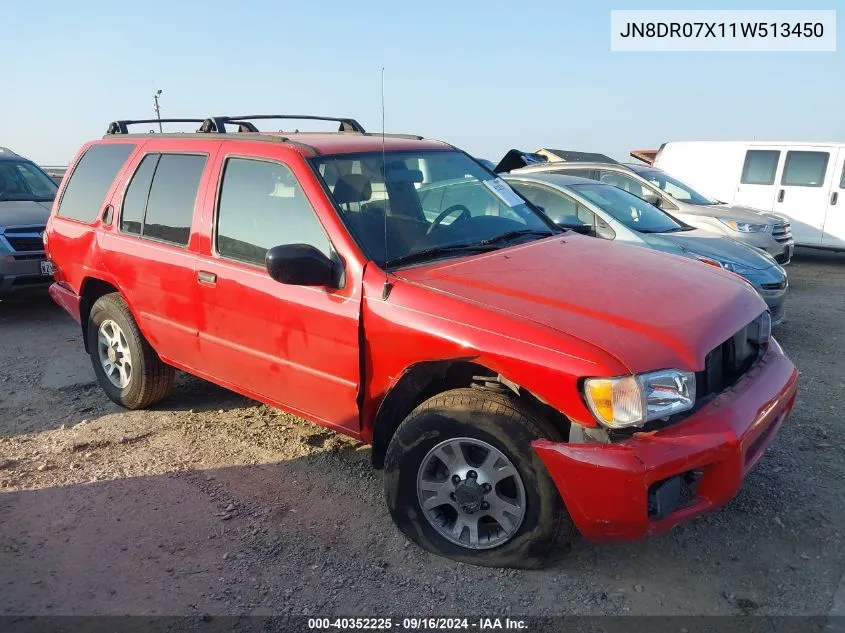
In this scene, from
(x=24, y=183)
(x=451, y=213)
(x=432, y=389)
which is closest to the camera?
(x=432, y=389)

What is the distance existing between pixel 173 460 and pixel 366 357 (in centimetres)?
164

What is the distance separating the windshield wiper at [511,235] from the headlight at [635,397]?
1.33 meters

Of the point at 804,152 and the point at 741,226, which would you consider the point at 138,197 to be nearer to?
the point at 741,226

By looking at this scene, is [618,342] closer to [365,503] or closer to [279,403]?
[365,503]

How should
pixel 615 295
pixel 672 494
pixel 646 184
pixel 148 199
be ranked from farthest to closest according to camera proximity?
pixel 646 184 < pixel 148 199 < pixel 615 295 < pixel 672 494

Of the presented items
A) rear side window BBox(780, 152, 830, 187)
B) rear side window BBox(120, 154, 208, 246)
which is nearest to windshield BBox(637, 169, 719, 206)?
rear side window BBox(780, 152, 830, 187)

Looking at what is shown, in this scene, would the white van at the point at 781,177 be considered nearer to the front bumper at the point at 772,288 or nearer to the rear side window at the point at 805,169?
the rear side window at the point at 805,169

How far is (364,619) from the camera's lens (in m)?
2.78

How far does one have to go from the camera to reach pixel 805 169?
11.6 metres

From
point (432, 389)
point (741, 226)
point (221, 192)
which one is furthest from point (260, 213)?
point (741, 226)

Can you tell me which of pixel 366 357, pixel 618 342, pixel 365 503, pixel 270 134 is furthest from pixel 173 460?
pixel 618 342

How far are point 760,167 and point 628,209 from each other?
6.11m

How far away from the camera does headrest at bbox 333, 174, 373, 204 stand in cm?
354

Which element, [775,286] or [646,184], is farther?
[646,184]
